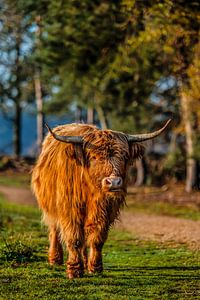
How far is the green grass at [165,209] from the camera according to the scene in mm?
21967

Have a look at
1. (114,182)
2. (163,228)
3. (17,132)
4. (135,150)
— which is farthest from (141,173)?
(114,182)

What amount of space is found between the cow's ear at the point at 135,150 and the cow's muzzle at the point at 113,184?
2.80 feet

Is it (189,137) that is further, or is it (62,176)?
(189,137)

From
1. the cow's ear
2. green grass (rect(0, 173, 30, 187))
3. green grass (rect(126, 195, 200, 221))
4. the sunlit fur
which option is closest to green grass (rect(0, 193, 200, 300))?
the sunlit fur

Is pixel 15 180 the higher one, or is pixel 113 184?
pixel 113 184

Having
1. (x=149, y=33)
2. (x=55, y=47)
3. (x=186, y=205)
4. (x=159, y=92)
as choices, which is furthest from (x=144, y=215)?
(x=159, y=92)

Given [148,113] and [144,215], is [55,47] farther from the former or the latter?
[144,215]

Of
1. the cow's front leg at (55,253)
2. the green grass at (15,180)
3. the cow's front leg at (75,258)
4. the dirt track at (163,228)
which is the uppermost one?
the cow's front leg at (75,258)

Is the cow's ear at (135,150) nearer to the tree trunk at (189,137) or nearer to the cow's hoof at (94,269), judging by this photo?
the cow's hoof at (94,269)

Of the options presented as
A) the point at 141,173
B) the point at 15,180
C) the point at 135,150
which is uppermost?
the point at 135,150

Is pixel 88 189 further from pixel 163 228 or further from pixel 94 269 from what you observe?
pixel 163 228

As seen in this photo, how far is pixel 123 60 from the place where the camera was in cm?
2714

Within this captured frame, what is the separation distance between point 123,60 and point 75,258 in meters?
19.4

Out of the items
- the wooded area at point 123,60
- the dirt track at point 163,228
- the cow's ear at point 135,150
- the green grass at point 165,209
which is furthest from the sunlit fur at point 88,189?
the green grass at point 165,209
